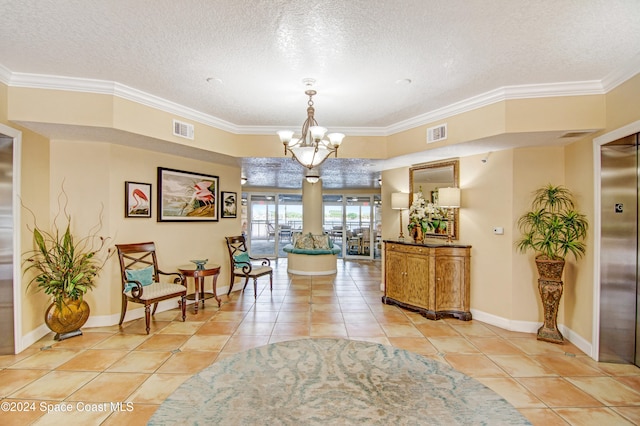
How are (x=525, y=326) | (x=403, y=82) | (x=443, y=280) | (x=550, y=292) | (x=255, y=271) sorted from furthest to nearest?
(x=255, y=271) → (x=443, y=280) → (x=525, y=326) → (x=550, y=292) → (x=403, y=82)

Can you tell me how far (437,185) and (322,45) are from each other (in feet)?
10.5

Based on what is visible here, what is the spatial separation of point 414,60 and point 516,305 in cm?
333

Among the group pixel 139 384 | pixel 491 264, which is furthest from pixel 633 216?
pixel 139 384

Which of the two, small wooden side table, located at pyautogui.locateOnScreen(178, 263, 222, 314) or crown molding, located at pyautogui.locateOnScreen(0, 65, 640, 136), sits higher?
crown molding, located at pyautogui.locateOnScreen(0, 65, 640, 136)

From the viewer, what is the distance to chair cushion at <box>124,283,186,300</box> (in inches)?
155

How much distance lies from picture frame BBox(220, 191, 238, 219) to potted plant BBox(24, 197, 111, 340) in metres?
2.27

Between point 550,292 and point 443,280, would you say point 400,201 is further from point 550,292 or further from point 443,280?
point 550,292

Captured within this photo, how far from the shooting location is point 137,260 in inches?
169

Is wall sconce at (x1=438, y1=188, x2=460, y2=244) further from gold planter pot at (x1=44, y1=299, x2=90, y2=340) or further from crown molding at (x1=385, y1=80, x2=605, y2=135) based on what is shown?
gold planter pot at (x1=44, y1=299, x2=90, y2=340)

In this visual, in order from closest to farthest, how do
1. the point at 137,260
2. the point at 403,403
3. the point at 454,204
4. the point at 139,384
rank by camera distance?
the point at 403,403, the point at 139,384, the point at 137,260, the point at 454,204

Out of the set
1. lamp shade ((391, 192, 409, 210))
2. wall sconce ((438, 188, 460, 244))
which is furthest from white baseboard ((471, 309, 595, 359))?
lamp shade ((391, 192, 409, 210))

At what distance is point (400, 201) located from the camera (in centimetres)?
549

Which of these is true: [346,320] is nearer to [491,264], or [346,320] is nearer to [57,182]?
[491,264]

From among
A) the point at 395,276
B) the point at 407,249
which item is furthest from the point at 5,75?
the point at 395,276
